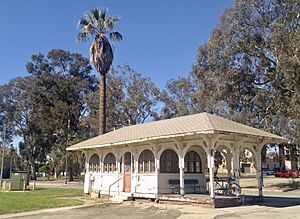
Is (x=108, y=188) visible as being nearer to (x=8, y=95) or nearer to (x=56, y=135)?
(x=56, y=135)

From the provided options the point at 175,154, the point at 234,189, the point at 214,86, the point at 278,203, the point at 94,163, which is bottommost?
the point at 278,203

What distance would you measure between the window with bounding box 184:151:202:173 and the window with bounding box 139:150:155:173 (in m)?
1.82

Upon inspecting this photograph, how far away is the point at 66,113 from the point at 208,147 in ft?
145

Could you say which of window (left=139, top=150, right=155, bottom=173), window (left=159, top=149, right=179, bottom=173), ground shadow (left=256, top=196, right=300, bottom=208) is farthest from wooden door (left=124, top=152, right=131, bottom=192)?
ground shadow (left=256, top=196, right=300, bottom=208)

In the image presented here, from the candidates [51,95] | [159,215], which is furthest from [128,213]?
[51,95]

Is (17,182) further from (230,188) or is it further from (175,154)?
(230,188)

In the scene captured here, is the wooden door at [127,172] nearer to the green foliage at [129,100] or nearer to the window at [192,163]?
the window at [192,163]

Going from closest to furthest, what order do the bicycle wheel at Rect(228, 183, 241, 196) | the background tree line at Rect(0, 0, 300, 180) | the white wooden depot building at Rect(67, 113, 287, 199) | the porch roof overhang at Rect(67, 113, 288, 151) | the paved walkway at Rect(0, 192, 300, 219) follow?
1. the paved walkway at Rect(0, 192, 300, 219)
2. the porch roof overhang at Rect(67, 113, 288, 151)
3. the white wooden depot building at Rect(67, 113, 287, 199)
4. the bicycle wheel at Rect(228, 183, 241, 196)
5. the background tree line at Rect(0, 0, 300, 180)

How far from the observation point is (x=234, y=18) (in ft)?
113

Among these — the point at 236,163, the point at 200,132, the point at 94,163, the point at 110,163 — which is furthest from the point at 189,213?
the point at 94,163

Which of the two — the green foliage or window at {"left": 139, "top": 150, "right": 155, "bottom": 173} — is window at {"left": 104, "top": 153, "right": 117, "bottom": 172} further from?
the green foliage

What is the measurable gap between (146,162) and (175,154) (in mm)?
1712

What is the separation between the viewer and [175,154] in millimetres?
20031

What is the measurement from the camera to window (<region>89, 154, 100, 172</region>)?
82.3 ft
